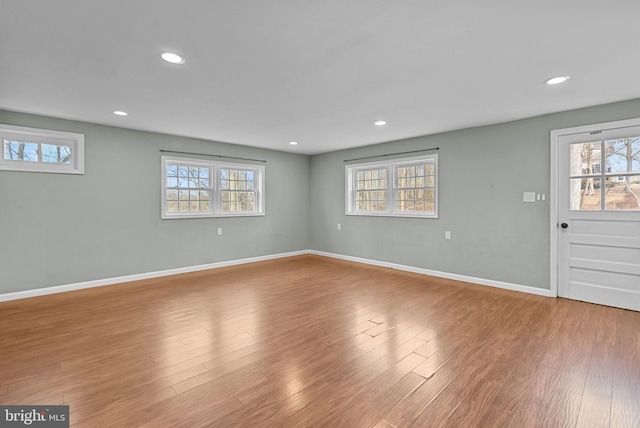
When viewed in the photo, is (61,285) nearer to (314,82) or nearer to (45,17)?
(45,17)

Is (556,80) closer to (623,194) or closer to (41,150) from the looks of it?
(623,194)

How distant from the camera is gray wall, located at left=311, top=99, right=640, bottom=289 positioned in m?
3.98

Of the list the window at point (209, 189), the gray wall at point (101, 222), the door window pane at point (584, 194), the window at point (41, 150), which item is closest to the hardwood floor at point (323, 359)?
the gray wall at point (101, 222)

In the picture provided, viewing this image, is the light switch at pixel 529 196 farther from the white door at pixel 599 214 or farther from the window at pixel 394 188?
the window at pixel 394 188

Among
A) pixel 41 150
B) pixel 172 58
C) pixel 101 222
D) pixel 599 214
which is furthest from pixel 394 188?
pixel 41 150

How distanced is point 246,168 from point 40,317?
12.9 feet

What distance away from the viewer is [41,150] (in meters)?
4.04

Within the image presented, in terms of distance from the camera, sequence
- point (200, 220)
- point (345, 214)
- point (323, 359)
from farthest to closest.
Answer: point (345, 214)
point (200, 220)
point (323, 359)

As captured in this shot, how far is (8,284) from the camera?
3805 mm

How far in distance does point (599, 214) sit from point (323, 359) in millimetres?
3773

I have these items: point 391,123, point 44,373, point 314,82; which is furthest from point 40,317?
point 391,123

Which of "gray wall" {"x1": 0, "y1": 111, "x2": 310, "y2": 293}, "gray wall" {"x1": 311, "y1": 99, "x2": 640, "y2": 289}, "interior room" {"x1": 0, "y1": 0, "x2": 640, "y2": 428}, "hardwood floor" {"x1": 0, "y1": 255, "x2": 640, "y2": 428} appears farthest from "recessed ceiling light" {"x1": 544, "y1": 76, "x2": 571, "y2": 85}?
"gray wall" {"x1": 0, "y1": 111, "x2": 310, "y2": 293}

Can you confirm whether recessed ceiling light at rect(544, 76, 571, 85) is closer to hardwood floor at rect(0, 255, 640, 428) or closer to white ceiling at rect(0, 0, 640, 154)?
white ceiling at rect(0, 0, 640, 154)

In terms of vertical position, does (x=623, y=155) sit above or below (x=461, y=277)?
above
